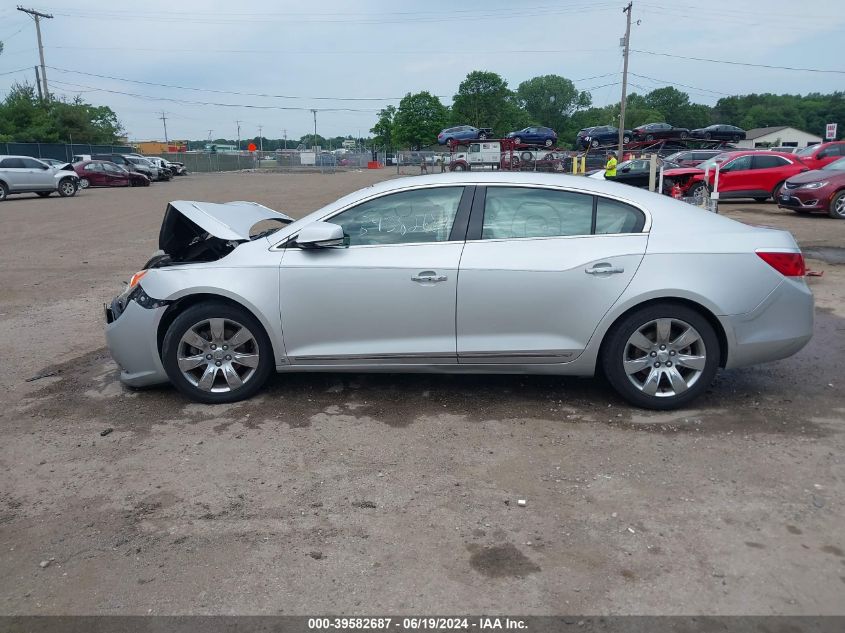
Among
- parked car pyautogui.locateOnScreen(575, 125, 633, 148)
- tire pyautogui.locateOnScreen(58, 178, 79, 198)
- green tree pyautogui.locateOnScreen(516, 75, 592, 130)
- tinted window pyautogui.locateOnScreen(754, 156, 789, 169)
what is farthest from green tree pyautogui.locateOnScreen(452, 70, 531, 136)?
tinted window pyautogui.locateOnScreen(754, 156, 789, 169)

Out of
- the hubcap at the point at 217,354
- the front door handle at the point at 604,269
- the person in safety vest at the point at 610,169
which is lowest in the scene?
the hubcap at the point at 217,354

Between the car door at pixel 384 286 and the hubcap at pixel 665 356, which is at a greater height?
the car door at pixel 384 286

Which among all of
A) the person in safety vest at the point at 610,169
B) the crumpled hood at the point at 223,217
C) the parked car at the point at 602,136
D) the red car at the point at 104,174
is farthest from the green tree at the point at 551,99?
the crumpled hood at the point at 223,217

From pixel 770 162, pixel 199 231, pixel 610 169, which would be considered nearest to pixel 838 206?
pixel 770 162

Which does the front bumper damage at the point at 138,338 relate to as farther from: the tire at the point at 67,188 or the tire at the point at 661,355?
the tire at the point at 67,188

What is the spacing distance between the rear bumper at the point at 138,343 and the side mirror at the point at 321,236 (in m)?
1.13

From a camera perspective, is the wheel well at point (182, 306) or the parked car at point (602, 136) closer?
the wheel well at point (182, 306)

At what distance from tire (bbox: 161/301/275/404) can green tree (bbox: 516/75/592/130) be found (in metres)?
123

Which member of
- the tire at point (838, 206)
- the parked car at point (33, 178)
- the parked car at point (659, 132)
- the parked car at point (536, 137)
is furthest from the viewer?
the parked car at point (536, 137)

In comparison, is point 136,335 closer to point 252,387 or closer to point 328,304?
point 252,387

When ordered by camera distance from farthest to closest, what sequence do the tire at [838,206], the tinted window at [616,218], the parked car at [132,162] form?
the parked car at [132,162]
the tire at [838,206]
the tinted window at [616,218]

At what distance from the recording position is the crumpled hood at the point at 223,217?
15.9ft

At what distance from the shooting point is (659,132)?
46.3 m

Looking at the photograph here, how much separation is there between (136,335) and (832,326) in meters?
6.30
